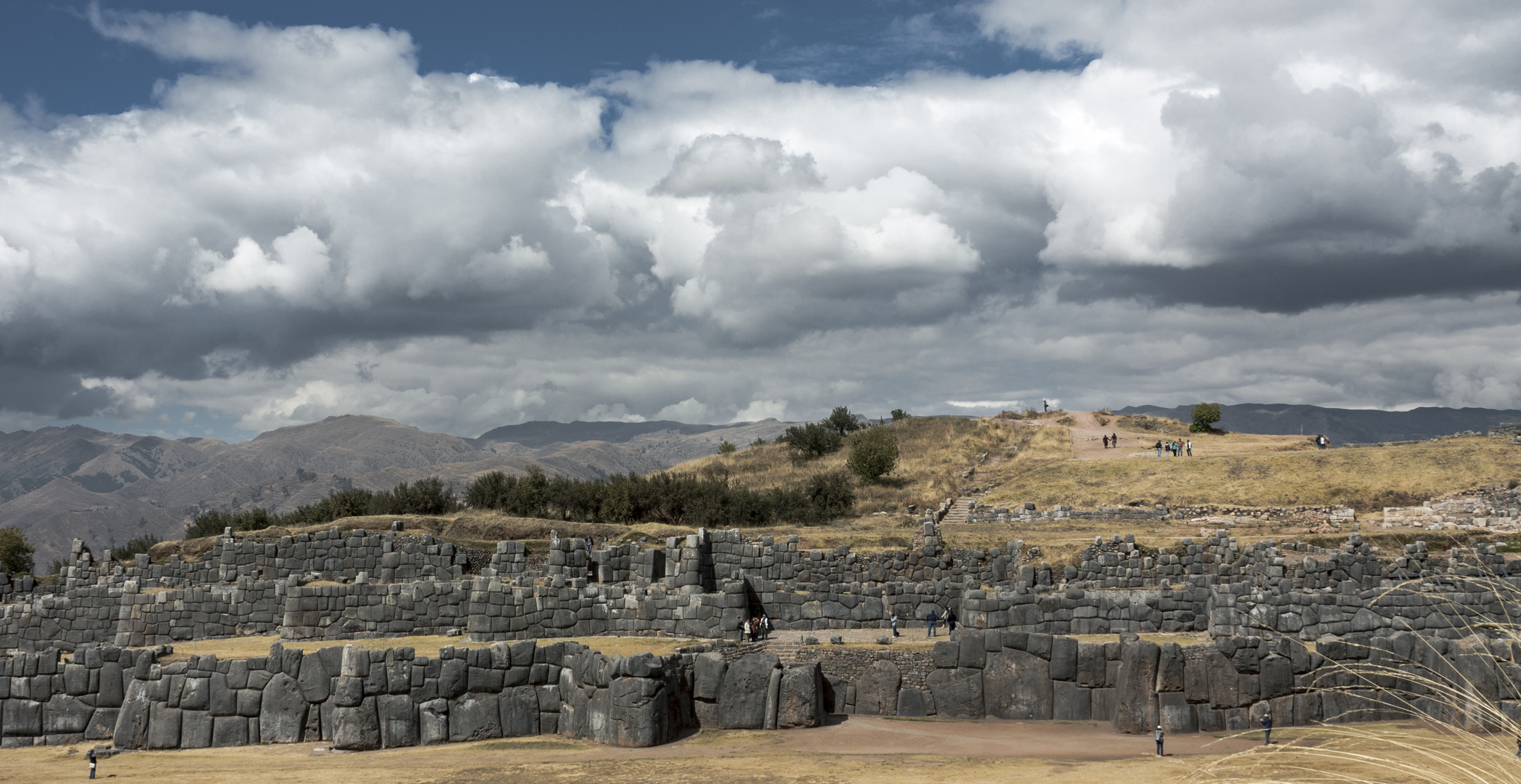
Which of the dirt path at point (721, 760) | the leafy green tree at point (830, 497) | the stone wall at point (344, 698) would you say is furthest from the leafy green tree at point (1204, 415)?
the stone wall at point (344, 698)

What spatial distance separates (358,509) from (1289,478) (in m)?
45.8

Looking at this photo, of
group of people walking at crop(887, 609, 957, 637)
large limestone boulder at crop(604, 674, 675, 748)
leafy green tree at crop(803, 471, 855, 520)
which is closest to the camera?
large limestone boulder at crop(604, 674, 675, 748)

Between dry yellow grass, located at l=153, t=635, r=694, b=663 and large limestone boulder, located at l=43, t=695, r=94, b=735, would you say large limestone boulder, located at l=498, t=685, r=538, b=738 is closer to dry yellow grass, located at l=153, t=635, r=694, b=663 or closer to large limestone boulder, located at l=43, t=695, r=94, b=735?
dry yellow grass, located at l=153, t=635, r=694, b=663

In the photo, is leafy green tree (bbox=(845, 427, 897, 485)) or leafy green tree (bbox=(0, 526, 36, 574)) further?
leafy green tree (bbox=(845, 427, 897, 485))

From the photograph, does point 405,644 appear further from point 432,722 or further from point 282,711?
point 432,722

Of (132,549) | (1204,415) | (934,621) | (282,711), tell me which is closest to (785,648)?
(934,621)

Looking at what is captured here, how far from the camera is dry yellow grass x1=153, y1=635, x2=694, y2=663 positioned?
25625 millimetres

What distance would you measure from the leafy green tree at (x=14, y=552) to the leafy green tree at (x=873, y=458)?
1877 inches

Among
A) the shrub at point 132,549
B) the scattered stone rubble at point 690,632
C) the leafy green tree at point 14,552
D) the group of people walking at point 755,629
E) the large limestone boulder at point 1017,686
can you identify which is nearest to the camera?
the scattered stone rubble at point 690,632

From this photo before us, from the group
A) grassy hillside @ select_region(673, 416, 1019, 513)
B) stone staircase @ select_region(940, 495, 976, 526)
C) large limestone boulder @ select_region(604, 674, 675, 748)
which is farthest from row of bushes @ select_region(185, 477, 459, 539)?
large limestone boulder @ select_region(604, 674, 675, 748)

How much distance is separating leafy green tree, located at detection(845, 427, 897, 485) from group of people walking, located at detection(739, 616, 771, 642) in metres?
35.6

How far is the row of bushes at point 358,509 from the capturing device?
52281 millimetres

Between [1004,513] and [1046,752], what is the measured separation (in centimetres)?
2890

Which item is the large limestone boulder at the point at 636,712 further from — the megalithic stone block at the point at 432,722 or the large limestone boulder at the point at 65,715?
the large limestone boulder at the point at 65,715
